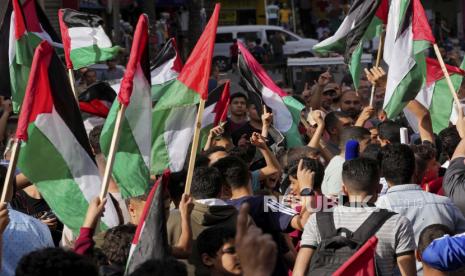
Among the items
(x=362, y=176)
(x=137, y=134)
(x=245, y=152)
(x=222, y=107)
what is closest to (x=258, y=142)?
(x=245, y=152)

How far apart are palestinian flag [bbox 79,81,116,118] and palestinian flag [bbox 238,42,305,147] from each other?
1688 mm

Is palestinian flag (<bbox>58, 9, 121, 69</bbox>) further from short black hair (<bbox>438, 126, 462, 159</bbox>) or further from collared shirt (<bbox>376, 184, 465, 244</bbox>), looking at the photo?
collared shirt (<bbox>376, 184, 465, 244</bbox>)

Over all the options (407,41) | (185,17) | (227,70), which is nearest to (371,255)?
(407,41)

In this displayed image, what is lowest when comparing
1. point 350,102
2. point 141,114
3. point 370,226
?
point 350,102

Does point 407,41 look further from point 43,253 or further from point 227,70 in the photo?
point 227,70

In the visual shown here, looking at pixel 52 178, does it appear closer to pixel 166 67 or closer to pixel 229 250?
pixel 229 250

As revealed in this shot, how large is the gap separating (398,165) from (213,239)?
1444 mm

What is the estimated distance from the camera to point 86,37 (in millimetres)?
9695

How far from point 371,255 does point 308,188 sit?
133cm

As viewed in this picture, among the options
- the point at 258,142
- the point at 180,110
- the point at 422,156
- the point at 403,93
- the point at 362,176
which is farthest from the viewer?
the point at 403,93

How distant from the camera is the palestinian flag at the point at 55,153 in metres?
6.33

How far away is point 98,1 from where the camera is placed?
36844 millimetres

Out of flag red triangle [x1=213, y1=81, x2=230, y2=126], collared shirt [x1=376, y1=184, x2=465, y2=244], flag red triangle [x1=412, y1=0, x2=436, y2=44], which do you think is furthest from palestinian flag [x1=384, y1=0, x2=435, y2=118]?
collared shirt [x1=376, y1=184, x2=465, y2=244]

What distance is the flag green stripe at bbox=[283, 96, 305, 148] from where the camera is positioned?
10211 mm
